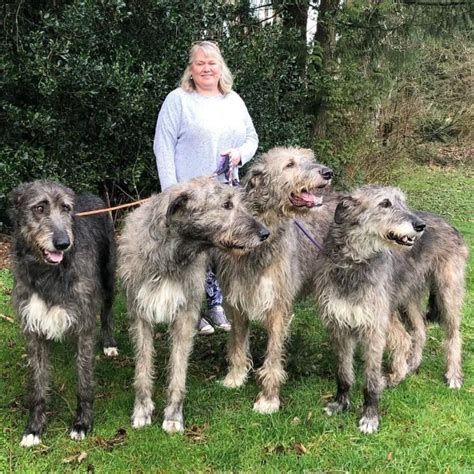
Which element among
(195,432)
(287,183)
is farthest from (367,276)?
(195,432)

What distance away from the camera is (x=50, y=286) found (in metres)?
4.02

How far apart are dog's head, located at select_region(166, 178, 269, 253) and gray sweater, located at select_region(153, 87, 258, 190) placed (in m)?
1.26

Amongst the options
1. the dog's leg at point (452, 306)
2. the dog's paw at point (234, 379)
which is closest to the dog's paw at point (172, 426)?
the dog's paw at point (234, 379)

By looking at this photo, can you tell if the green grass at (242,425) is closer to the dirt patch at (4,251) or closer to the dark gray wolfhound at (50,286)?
the dark gray wolfhound at (50,286)

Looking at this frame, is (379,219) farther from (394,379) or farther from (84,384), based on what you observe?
(84,384)

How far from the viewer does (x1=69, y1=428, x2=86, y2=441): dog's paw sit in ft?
13.9

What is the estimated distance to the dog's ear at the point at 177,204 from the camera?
3959mm

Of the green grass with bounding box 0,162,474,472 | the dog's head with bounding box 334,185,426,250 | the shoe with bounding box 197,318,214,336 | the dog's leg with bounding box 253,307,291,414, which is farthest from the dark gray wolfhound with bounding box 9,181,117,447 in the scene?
the dog's head with bounding box 334,185,426,250

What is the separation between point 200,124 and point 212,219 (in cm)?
164

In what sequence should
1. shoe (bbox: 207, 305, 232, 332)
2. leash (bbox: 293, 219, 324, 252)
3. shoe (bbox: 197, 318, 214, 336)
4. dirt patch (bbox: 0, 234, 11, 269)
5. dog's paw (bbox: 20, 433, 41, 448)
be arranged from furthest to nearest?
dirt patch (bbox: 0, 234, 11, 269) < shoe (bbox: 207, 305, 232, 332) < shoe (bbox: 197, 318, 214, 336) < leash (bbox: 293, 219, 324, 252) < dog's paw (bbox: 20, 433, 41, 448)

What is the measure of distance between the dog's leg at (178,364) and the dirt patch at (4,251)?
4723 mm

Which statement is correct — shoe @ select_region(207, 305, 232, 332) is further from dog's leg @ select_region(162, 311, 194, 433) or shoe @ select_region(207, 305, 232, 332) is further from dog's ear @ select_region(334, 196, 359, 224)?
dog's ear @ select_region(334, 196, 359, 224)

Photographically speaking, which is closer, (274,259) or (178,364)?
(178,364)

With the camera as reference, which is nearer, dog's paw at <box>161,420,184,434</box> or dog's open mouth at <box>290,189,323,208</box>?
dog's paw at <box>161,420,184,434</box>
